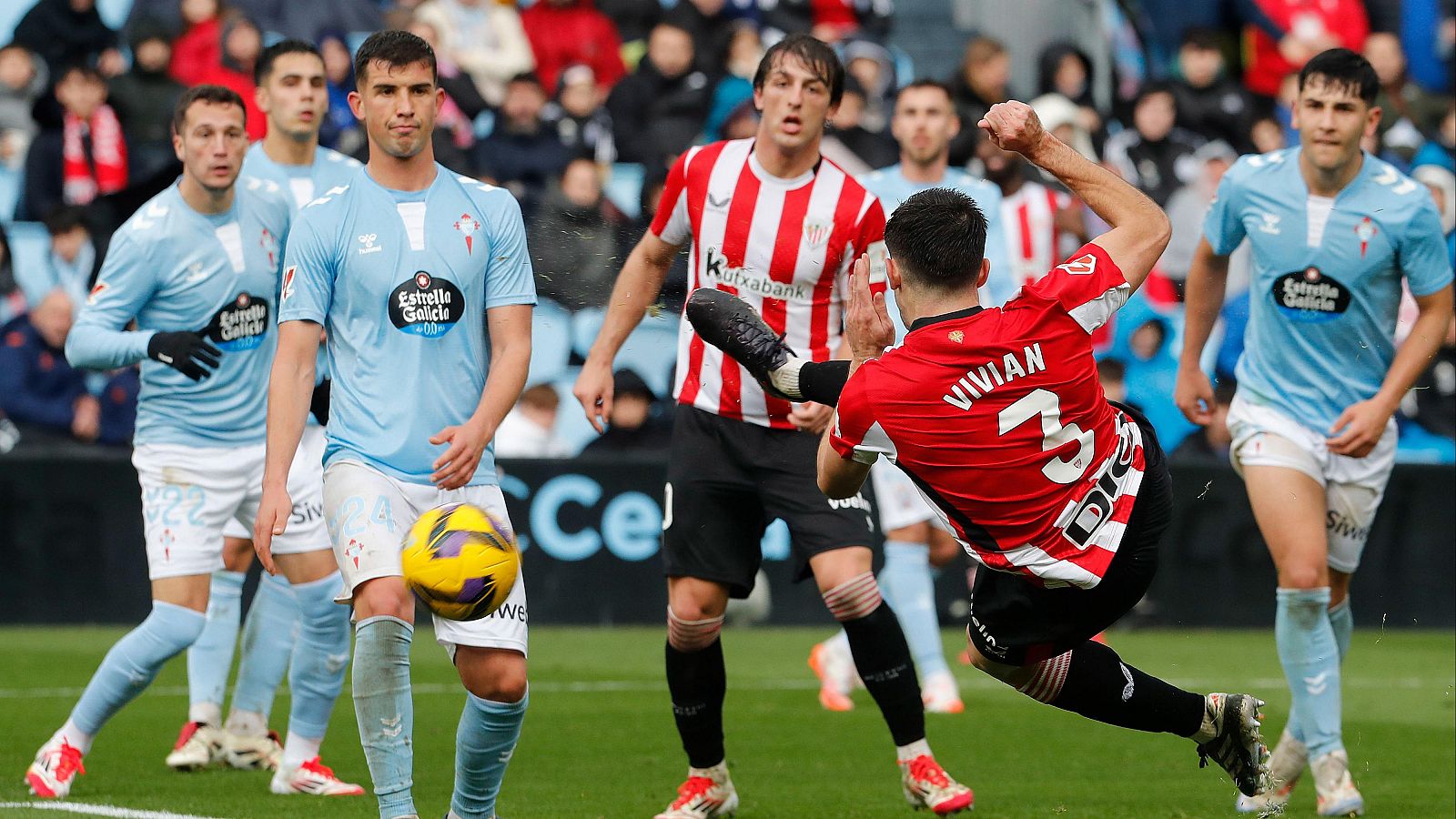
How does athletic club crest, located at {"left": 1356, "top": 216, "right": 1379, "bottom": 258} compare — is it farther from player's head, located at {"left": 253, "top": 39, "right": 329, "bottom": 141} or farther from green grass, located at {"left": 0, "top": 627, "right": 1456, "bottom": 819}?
player's head, located at {"left": 253, "top": 39, "right": 329, "bottom": 141}

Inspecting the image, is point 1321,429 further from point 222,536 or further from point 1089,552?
point 222,536

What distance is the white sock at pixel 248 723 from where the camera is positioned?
7738mm

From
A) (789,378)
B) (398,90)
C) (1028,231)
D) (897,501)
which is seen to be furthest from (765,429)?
(1028,231)

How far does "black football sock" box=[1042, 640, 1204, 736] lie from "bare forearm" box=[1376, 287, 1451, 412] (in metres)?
1.82

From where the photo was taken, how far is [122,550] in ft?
40.3

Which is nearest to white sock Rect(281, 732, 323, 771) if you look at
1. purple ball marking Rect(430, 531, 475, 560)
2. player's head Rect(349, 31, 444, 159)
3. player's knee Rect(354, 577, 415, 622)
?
player's knee Rect(354, 577, 415, 622)

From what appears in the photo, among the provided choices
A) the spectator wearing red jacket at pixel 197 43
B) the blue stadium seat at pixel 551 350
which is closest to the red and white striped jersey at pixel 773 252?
the blue stadium seat at pixel 551 350

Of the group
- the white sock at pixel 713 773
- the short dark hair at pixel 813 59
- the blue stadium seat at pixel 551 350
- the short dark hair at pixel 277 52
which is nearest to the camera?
the white sock at pixel 713 773

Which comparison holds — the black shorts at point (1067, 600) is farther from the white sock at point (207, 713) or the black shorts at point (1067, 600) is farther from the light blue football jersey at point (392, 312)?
the white sock at point (207, 713)

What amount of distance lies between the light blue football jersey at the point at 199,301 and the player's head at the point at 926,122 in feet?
10.7

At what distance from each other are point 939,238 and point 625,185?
966 centimetres

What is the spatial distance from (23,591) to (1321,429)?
8.36m

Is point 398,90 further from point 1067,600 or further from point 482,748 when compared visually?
point 1067,600

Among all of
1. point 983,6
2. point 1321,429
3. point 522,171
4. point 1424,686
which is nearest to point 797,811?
point 1321,429
